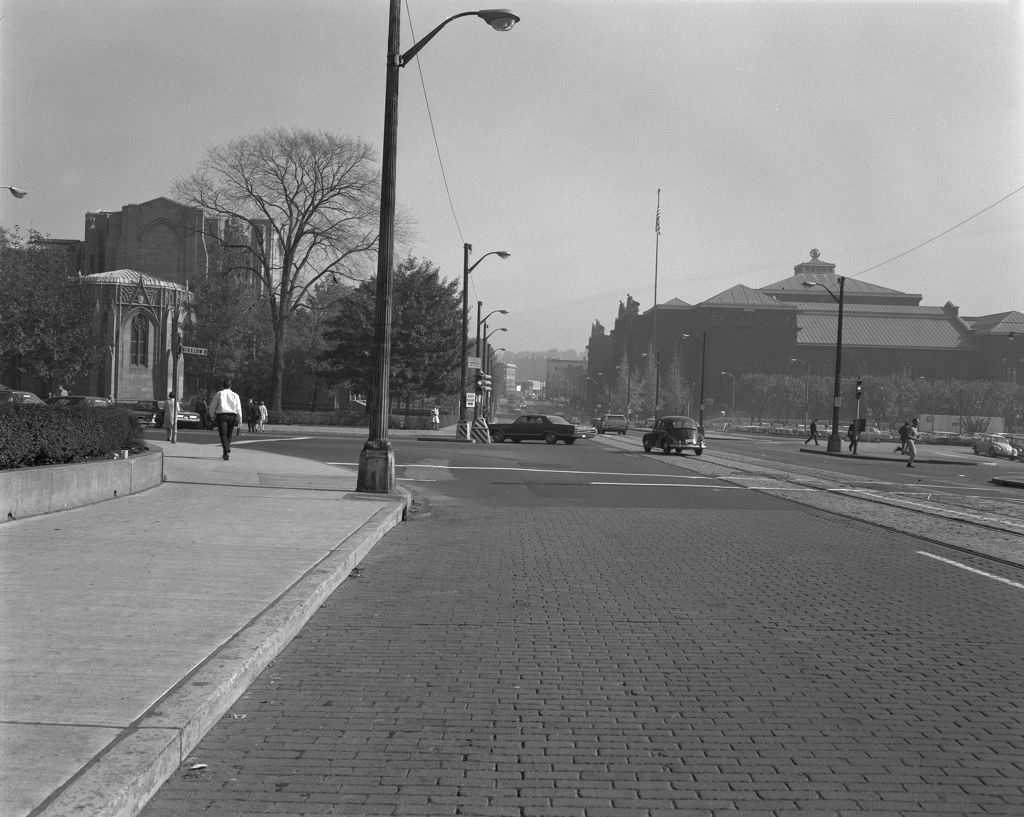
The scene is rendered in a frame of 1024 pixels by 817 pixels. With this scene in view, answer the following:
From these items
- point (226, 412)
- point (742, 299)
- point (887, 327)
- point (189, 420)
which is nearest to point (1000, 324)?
point (887, 327)

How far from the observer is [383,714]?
16.7ft

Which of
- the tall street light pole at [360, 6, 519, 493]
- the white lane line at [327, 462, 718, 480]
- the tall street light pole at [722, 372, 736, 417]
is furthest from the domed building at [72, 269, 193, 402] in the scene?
the tall street light pole at [722, 372, 736, 417]

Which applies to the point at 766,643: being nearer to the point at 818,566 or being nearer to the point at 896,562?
the point at 818,566

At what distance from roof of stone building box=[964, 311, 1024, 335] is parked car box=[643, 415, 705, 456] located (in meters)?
114

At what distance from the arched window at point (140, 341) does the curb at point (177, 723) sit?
68.2 metres

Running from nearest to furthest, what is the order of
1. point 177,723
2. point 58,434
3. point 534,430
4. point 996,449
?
point 177,723 → point 58,434 → point 534,430 → point 996,449

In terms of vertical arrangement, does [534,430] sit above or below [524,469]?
above

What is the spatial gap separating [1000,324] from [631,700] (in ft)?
497

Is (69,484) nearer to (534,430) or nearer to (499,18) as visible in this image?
(499,18)

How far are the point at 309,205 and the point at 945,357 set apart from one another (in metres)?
113

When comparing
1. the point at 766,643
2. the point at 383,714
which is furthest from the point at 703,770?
the point at 766,643

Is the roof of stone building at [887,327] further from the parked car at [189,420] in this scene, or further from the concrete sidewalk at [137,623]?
the concrete sidewalk at [137,623]

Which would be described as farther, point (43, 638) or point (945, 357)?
point (945, 357)

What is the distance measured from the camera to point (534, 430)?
147 ft
